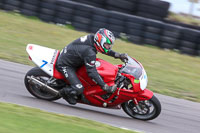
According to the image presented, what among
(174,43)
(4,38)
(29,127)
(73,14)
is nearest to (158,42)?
(174,43)

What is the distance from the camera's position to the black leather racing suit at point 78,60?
6.56 meters

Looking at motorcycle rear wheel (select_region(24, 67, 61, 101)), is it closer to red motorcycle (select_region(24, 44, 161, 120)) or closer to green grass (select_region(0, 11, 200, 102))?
red motorcycle (select_region(24, 44, 161, 120))

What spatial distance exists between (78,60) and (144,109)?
1.56 metres

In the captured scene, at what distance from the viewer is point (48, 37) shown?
43.7 feet

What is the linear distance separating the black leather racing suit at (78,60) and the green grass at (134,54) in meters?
3.03

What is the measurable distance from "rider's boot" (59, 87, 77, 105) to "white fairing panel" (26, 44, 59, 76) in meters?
0.41

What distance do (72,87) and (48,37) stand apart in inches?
267

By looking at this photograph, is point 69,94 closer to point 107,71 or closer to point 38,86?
point 38,86

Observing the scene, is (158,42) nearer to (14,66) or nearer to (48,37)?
(48,37)

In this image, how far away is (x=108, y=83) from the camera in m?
6.80

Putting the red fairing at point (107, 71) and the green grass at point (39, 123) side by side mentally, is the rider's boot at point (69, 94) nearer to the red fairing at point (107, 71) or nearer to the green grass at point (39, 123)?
the red fairing at point (107, 71)

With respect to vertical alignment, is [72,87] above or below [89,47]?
below

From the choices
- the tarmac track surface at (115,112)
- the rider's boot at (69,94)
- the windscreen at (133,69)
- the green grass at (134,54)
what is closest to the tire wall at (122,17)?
the green grass at (134,54)

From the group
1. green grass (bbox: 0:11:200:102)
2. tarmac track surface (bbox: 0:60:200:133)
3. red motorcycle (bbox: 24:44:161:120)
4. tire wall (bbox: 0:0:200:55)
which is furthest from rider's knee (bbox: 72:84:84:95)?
tire wall (bbox: 0:0:200:55)
